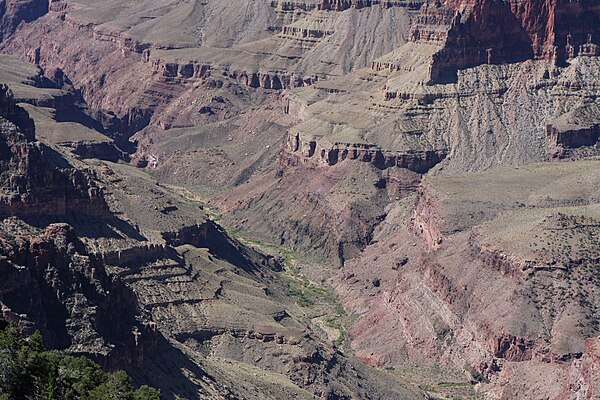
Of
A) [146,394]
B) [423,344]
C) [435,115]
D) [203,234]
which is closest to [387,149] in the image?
[435,115]

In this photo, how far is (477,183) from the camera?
149750 millimetres

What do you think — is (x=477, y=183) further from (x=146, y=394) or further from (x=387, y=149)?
(x=146, y=394)

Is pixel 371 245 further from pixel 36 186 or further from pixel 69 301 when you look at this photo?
pixel 69 301

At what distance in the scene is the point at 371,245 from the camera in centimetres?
16700

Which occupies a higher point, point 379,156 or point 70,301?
point 70,301

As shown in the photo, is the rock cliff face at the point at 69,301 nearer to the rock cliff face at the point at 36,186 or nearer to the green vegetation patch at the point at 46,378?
the green vegetation patch at the point at 46,378

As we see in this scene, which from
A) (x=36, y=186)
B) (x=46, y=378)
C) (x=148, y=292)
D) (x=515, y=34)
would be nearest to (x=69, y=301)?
(x=46, y=378)

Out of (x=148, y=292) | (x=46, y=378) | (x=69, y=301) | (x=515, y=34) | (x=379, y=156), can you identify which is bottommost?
(x=148, y=292)

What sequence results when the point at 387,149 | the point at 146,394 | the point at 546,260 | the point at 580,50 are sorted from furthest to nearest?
the point at 580,50
the point at 387,149
the point at 546,260
the point at 146,394

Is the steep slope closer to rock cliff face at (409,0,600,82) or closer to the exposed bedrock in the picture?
the exposed bedrock

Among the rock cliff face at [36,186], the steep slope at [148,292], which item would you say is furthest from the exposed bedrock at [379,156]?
the rock cliff face at [36,186]

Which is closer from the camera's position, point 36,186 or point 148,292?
point 36,186

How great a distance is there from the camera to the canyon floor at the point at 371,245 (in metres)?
96.0

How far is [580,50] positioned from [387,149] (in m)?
33.0
